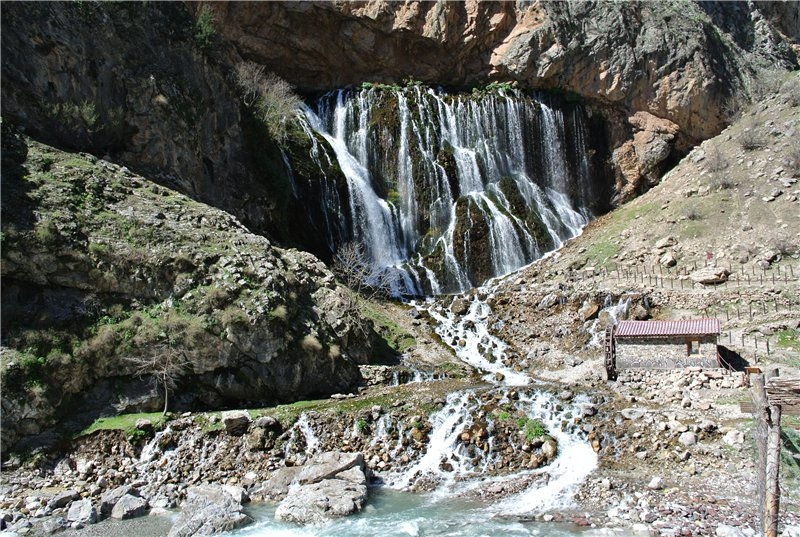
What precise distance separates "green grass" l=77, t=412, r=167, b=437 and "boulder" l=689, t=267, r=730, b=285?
24633 millimetres

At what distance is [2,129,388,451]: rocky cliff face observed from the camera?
20109mm

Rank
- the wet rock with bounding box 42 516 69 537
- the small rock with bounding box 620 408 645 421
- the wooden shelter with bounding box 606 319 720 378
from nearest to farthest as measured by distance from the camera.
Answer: the wet rock with bounding box 42 516 69 537 < the small rock with bounding box 620 408 645 421 < the wooden shelter with bounding box 606 319 720 378

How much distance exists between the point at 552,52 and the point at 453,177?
40.0 feet

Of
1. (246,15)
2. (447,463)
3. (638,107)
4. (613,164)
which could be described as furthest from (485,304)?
(246,15)

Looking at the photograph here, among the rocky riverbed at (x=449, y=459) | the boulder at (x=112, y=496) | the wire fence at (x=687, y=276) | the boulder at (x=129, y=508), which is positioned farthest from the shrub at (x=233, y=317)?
the wire fence at (x=687, y=276)

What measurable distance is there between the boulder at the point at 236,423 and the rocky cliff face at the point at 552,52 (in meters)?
32.0

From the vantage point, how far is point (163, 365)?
21156mm

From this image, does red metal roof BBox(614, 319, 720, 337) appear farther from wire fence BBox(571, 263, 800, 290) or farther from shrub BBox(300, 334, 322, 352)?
shrub BBox(300, 334, 322, 352)

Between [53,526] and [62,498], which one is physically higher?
[62,498]

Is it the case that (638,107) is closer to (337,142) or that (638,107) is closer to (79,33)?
(337,142)

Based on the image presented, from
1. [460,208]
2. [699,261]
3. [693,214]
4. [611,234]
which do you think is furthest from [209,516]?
[693,214]

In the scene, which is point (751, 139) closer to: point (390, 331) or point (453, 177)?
point (453, 177)

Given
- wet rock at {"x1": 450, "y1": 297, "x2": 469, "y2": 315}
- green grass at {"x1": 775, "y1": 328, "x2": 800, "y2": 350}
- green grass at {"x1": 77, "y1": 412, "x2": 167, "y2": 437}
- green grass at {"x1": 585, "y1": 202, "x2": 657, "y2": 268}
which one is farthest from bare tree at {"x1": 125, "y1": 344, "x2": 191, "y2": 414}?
green grass at {"x1": 585, "y1": 202, "x2": 657, "y2": 268}

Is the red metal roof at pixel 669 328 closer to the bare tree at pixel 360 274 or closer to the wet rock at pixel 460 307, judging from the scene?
the wet rock at pixel 460 307
